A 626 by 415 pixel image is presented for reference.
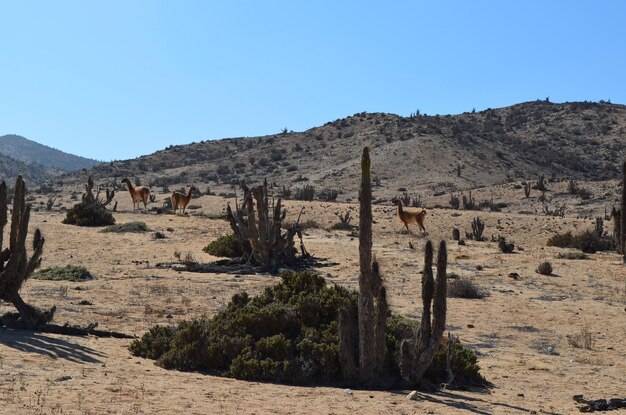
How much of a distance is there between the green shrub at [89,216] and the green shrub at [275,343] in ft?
64.4

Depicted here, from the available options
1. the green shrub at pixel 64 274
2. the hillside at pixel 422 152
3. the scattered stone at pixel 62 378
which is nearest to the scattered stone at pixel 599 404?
the scattered stone at pixel 62 378

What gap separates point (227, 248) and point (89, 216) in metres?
8.90

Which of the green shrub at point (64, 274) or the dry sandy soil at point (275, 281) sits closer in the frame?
the dry sandy soil at point (275, 281)

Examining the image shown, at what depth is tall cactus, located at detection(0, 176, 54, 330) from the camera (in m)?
11.6

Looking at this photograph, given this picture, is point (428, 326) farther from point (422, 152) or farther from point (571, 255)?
point (422, 152)

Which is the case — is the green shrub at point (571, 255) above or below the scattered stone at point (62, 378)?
above

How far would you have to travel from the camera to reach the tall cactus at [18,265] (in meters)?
11.6

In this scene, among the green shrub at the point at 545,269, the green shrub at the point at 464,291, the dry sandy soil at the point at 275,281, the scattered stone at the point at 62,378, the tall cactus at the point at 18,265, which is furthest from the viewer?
the green shrub at the point at 545,269

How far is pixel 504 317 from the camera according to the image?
15.1 meters

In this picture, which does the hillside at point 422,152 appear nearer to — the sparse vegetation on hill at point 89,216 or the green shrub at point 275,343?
the sparse vegetation on hill at point 89,216

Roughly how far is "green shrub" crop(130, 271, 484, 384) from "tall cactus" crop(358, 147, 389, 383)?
0.46 metres

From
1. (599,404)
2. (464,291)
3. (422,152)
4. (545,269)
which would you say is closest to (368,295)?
(599,404)

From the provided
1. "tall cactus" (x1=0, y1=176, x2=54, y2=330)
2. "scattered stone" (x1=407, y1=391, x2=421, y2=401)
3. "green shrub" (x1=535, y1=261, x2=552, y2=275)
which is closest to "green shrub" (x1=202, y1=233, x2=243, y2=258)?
"green shrub" (x1=535, y1=261, x2=552, y2=275)

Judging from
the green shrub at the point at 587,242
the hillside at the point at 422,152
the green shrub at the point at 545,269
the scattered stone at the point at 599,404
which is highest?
the hillside at the point at 422,152
